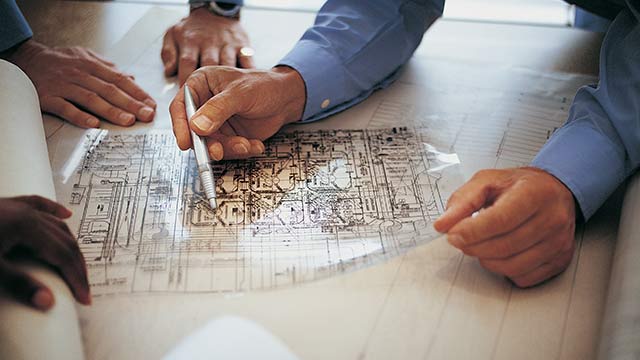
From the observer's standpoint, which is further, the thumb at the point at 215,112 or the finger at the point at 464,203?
the thumb at the point at 215,112

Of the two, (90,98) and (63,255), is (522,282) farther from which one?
(90,98)

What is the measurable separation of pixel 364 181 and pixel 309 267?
17cm

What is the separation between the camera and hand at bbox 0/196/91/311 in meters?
0.60

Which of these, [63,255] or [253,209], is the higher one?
[63,255]

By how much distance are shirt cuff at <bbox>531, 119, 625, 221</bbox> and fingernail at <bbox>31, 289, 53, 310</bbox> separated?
0.55 meters

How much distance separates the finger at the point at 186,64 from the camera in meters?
1.04

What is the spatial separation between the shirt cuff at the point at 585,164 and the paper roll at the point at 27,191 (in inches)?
21.3

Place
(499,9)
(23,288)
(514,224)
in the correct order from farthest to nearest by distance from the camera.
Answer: (499,9) → (514,224) → (23,288)

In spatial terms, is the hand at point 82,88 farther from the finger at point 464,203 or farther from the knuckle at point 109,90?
the finger at point 464,203

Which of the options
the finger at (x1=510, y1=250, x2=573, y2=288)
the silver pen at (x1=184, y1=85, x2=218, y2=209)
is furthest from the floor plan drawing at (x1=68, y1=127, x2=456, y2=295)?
the finger at (x1=510, y1=250, x2=573, y2=288)

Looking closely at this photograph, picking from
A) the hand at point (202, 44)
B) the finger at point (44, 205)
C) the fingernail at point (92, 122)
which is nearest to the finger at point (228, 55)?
the hand at point (202, 44)

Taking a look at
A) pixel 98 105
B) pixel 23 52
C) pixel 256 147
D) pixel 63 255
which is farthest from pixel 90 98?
pixel 63 255

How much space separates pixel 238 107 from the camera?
874mm

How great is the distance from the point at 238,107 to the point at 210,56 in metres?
0.23
